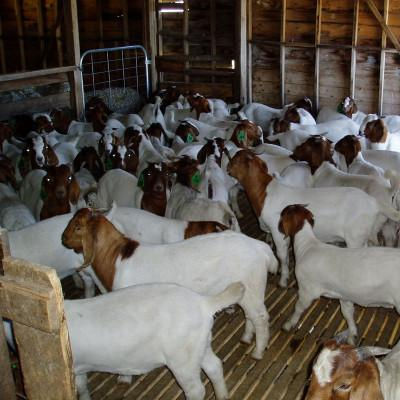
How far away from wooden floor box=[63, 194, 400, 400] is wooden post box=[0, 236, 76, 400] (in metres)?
2.61

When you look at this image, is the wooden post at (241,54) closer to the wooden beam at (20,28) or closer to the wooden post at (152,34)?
the wooden post at (152,34)

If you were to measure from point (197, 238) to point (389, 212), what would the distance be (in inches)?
91.1

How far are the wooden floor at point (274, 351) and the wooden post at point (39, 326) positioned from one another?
2608 mm

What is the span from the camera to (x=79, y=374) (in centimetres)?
438

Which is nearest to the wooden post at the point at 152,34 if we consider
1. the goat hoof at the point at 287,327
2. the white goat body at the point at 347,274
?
the white goat body at the point at 347,274

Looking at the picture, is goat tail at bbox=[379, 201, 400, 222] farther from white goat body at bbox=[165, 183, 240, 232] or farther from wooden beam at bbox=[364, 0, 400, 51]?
wooden beam at bbox=[364, 0, 400, 51]

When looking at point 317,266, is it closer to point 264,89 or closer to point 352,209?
point 352,209

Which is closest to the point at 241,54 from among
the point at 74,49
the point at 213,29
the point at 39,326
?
the point at 213,29

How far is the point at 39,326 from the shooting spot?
232cm

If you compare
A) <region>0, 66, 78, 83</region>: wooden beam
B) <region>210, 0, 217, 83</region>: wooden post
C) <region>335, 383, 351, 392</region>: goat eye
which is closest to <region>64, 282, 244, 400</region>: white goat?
<region>335, 383, 351, 392</region>: goat eye

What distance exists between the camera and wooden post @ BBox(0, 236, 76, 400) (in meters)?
2.27

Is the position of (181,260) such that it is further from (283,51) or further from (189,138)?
(283,51)

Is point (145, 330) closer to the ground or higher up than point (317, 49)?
closer to the ground

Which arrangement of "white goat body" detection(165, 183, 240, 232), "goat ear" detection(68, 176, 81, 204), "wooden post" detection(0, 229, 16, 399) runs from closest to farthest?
1. "wooden post" detection(0, 229, 16, 399)
2. "white goat body" detection(165, 183, 240, 232)
3. "goat ear" detection(68, 176, 81, 204)
